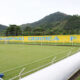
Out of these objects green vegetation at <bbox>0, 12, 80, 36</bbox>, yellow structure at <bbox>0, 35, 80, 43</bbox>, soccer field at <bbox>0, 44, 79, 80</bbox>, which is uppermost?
green vegetation at <bbox>0, 12, 80, 36</bbox>

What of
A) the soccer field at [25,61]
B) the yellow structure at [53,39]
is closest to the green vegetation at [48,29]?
the yellow structure at [53,39]

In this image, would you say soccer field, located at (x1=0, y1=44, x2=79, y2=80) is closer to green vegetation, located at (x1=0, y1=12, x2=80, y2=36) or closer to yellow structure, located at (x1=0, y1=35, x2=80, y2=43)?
yellow structure, located at (x1=0, y1=35, x2=80, y2=43)

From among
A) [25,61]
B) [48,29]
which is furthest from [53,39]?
[48,29]

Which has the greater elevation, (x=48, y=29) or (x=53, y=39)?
(x=48, y=29)

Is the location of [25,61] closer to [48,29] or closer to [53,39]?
[53,39]

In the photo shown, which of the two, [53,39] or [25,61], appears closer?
[25,61]

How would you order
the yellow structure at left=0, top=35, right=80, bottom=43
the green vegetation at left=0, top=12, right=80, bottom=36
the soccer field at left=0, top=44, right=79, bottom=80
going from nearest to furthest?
the soccer field at left=0, top=44, right=79, bottom=80, the yellow structure at left=0, top=35, right=80, bottom=43, the green vegetation at left=0, top=12, right=80, bottom=36

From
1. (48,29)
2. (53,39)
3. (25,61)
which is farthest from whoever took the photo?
(48,29)

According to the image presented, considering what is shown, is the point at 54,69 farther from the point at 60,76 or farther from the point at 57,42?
the point at 57,42

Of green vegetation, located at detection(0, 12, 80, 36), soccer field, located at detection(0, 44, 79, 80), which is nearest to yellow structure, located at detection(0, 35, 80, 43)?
green vegetation, located at detection(0, 12, 80, 36)

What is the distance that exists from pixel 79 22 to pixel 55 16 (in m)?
68.4

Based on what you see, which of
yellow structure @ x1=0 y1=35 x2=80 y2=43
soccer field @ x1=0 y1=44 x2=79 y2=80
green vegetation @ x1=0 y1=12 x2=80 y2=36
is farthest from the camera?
green vegetation @ x1=0 y1=12 x2=80 y2=36

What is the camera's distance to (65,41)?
1742cm

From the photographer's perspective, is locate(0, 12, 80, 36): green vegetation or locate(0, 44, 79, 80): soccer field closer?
locate(0, 44, 79, 80): soccer field
